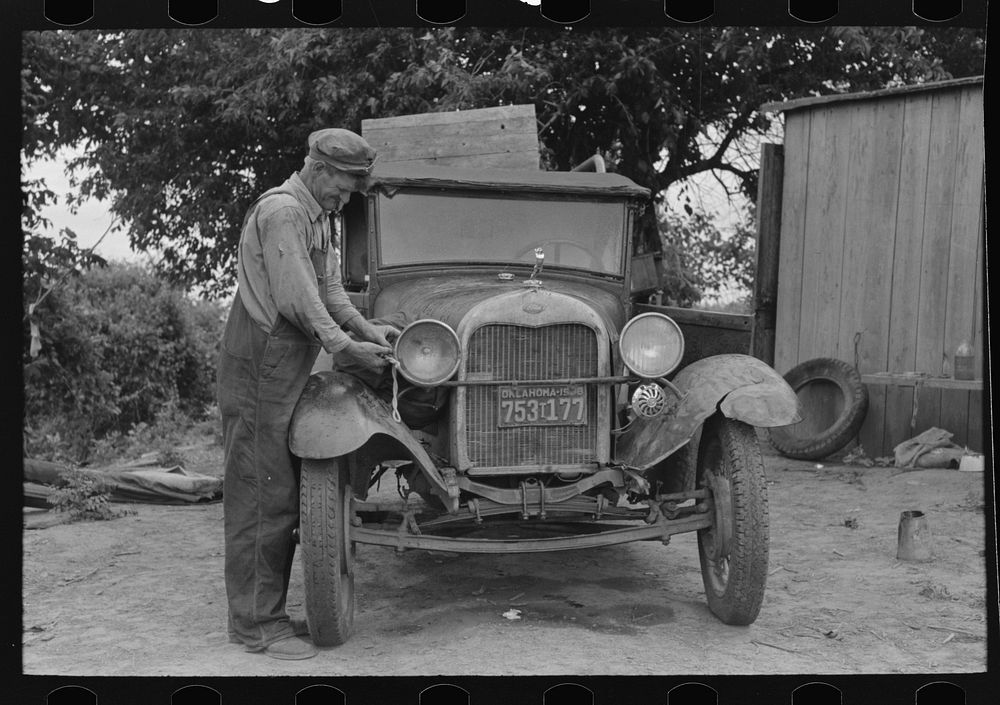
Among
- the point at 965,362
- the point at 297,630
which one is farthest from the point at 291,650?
the point at 965,362

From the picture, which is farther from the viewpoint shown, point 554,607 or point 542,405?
point 554,607

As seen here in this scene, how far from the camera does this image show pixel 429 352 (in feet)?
14.2

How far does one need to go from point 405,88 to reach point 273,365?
567cm

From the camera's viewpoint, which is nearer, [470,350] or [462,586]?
[470,350]

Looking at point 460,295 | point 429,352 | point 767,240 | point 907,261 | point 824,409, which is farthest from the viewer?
point 767,240

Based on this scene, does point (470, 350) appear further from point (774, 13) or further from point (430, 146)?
point (430, 146)

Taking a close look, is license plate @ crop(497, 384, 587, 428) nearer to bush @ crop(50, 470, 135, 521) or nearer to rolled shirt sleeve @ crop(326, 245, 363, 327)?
rolled shirt sleeve @ crop(326, 245, 363, 327)

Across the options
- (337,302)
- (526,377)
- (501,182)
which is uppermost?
(501,182)

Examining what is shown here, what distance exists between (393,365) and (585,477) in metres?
0.99

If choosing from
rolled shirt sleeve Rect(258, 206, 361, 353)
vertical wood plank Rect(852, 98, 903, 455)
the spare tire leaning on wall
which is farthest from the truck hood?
vertical wood plank Rect(852, 98, 903, 455)

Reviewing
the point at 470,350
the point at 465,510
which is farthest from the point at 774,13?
the point at 465,510

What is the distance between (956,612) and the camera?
462 cm

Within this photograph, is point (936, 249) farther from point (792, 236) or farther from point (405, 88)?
point (405, 88)

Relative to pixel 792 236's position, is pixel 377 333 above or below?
below
